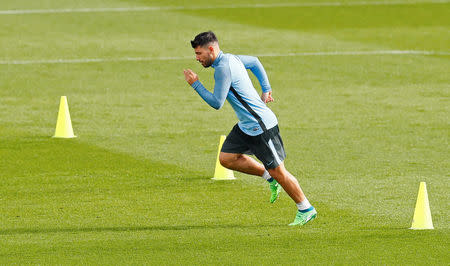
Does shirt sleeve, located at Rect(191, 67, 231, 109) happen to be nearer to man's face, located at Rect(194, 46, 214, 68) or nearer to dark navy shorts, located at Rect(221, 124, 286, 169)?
man's face, located at Rect(194, 46, 214, 68)

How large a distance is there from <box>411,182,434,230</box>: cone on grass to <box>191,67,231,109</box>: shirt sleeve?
2242mm

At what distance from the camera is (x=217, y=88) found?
11391mm

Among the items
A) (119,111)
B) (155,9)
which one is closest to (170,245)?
(119,111)

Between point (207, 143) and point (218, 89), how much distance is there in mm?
6230

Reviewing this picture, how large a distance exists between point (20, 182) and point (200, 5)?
25.0m

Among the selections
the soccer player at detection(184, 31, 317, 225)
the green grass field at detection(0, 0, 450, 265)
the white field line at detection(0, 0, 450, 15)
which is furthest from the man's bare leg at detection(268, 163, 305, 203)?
the white field line at detection(0, 0, 450, 15)

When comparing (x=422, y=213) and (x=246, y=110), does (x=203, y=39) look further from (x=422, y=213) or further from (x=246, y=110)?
(x=422, y=213)

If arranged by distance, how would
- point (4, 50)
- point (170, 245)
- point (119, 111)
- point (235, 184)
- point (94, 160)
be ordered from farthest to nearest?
point (4, 50)
point (119, 111)
point (94, 160)
point (235, 184)
point (170, 245)

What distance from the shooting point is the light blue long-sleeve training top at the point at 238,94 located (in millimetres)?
11375

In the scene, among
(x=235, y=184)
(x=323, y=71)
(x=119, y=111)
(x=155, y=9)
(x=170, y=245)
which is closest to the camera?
(x=170, y=245)

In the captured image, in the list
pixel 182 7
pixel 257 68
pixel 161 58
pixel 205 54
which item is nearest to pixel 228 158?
pixel 257 68

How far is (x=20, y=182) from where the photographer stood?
1448 cm

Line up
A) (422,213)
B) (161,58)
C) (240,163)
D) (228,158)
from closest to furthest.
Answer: (422,213), (228,158), (240,163), (161,58)

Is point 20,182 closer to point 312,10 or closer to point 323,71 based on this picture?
A: point 323,71
